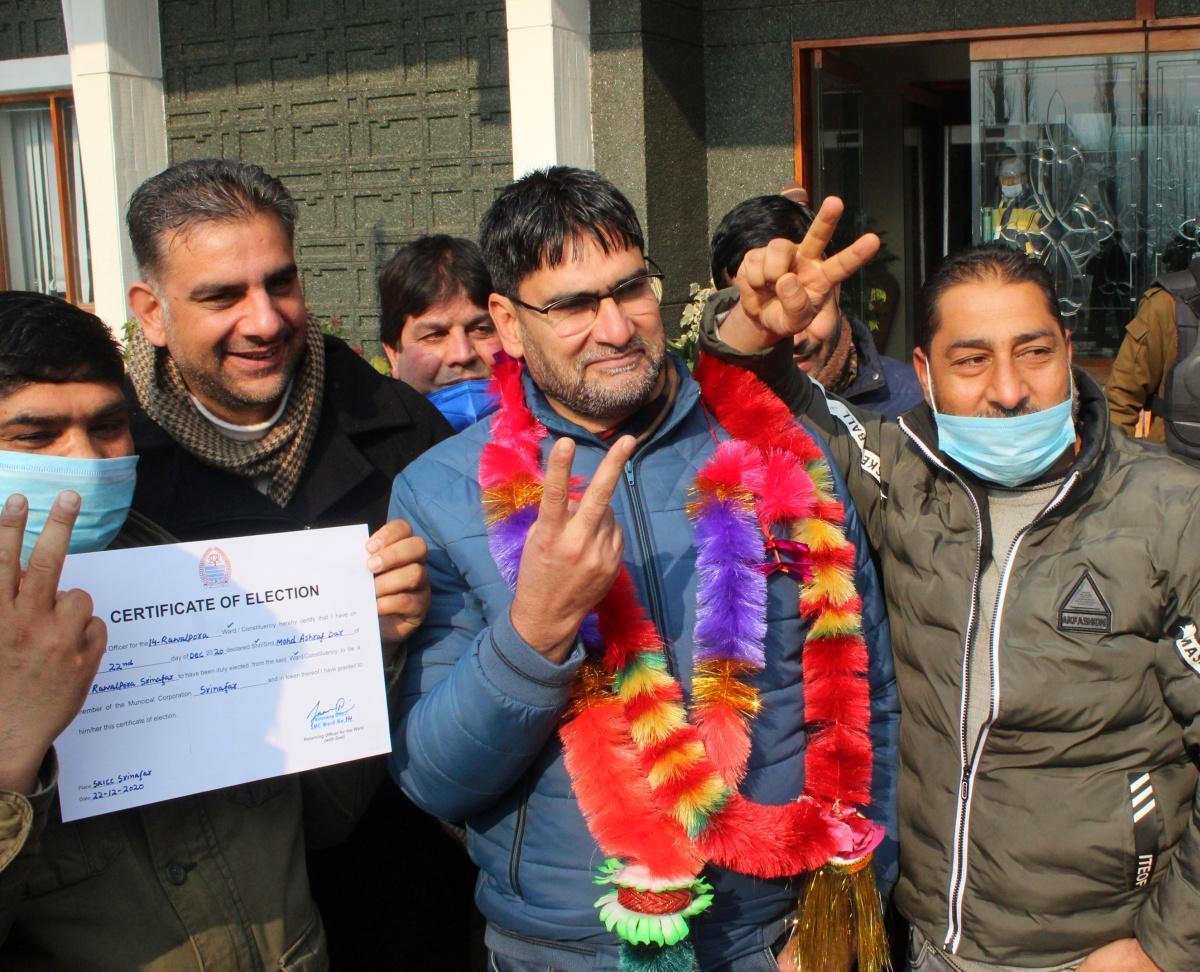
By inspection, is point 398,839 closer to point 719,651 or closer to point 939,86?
point 719,651

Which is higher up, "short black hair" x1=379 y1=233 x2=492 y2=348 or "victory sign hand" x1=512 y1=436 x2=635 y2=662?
"short black hair" x1=379 y1=233 x2=492 y2=348

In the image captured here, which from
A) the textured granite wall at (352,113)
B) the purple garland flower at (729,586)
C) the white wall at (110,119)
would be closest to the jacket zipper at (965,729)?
the purple garland flower at (729,586)

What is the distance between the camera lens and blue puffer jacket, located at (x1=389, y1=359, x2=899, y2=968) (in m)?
1.98

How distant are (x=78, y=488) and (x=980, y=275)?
1697mm

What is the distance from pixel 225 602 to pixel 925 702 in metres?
1.28

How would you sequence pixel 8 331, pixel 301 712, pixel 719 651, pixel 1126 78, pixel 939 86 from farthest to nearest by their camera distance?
pixel 939 86
pixel 1126 78
pixel 719 651
pixel 301 712
pixel 8 331

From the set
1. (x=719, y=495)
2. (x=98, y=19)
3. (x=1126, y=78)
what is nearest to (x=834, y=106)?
(x=1126, y=78)

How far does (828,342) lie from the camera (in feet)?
11.1

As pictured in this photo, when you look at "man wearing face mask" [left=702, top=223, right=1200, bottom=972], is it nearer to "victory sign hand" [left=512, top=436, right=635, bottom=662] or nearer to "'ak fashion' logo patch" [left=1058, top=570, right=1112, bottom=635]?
"'ak fashion' logo patch" [left=1058, top=570, right=1112, bottom=635]

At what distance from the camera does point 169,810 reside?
1.89m

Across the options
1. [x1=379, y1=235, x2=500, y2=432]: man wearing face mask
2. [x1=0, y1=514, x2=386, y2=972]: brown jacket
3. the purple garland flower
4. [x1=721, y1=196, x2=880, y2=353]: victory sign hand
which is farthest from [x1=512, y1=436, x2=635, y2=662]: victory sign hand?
[x1=379, y1=235, x2=500, y2=432]: man wearing face mask

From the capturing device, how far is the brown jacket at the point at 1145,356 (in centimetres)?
456

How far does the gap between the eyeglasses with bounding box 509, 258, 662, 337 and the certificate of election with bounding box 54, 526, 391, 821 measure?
1.73 ft

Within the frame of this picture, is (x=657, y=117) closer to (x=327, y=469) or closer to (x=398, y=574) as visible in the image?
(x=327, y=469)
